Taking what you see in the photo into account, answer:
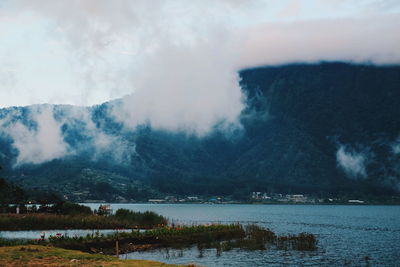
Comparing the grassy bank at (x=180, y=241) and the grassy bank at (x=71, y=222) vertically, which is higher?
the grassy bank at (x=71, y=222)

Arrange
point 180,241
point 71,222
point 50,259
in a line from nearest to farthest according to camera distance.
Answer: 1. point 50,259
2. point 180,241
3. point 71,222

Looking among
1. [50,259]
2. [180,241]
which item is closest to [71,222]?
[180,241]

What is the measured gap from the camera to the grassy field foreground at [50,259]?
43.6m

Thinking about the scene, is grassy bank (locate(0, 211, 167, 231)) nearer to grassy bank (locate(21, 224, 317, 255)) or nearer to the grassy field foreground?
grassy bank (locate(21, 224, 317, 255))

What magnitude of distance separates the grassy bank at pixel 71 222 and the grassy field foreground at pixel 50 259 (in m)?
39.1

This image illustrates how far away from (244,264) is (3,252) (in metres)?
31.0

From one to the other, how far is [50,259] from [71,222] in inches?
1948

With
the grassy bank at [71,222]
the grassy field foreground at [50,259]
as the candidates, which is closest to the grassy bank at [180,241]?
the grassy field foreground at [50,259]

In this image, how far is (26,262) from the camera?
143 feet

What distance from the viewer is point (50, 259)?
153 ft

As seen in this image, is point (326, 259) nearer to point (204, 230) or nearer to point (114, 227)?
point (204, 230)

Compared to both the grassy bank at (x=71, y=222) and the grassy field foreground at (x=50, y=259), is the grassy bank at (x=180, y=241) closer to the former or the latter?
the grassy field foreground at (x=50, y=259)

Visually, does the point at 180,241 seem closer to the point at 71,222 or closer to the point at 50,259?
the point at 71,222

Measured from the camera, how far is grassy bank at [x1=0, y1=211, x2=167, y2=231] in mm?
89625
